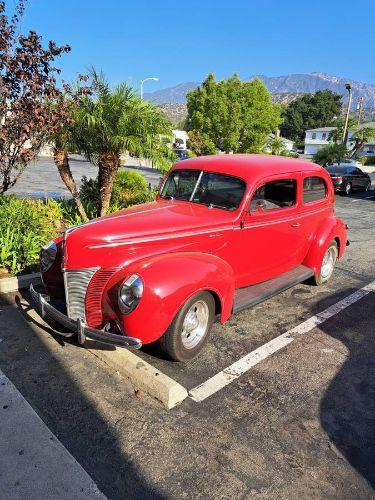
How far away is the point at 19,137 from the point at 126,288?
13.8 feet

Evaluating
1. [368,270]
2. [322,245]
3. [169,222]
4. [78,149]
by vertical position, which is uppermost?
[78,149]

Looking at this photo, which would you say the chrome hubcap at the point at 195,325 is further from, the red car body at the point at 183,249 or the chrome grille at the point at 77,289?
the chrome grille at the point at 77,289

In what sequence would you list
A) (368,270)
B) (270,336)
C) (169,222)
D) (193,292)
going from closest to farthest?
(193,292)
(169,222)
(270,336)
(368,270)

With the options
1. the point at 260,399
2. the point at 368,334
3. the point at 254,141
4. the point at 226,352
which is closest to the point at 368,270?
the point at 368,334

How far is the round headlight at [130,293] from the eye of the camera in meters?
3.07

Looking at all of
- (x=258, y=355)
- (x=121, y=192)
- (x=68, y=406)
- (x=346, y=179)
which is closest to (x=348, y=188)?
(x=346, y=179)

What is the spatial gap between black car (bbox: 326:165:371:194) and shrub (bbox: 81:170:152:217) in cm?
1131

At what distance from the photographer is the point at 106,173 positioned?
711 cm

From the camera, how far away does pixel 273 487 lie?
2.39m

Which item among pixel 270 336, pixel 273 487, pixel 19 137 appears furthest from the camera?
pixel 19 137

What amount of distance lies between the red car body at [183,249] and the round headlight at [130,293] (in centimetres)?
A: 4

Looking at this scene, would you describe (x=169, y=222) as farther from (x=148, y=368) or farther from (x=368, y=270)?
(x=368, y=270)

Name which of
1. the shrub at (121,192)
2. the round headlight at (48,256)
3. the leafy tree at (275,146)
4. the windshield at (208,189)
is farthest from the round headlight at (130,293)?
the leafy tree at (275,146)

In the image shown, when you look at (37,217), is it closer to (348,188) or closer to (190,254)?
(190,254)
